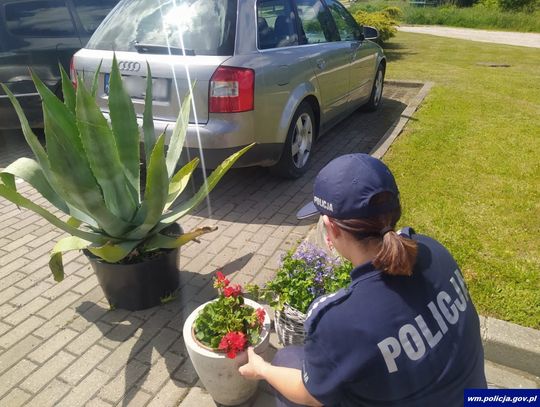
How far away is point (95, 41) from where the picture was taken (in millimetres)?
4664

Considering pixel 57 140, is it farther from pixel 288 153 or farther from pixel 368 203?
pixel 288 153

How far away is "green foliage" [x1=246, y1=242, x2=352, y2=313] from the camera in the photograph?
264 centimetres

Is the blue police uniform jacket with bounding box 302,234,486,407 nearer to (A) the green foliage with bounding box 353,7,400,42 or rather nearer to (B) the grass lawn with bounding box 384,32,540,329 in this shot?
(B) the grass lawn with bounding box 384,32,540,329

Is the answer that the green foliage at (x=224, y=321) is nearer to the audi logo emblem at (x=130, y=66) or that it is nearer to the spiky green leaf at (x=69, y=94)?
the spiky green leaf at (x=69, y=94)

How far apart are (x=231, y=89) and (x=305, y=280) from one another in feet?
6.84

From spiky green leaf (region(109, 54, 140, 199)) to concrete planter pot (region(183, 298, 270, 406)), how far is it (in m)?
1.20

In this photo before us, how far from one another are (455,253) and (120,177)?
8.96 feet

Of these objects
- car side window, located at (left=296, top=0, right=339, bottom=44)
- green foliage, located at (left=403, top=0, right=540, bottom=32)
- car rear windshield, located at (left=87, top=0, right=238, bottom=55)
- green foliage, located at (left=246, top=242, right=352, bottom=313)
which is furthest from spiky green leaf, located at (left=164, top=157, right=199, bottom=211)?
green foliage, located at (left=403, top=0, right=540, bottom=32)

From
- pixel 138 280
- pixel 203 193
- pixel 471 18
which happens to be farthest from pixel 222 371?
pixel 471 18

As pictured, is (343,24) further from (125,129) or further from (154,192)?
(154,192)

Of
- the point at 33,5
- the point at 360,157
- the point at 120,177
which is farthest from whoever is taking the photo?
the point at 33,5

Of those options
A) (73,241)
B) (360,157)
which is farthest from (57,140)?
(360,157)

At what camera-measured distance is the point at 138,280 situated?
10.1 feet

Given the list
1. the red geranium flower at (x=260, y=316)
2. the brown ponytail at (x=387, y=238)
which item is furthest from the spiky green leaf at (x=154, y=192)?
the brown ponytail at (x=387, y=238)
